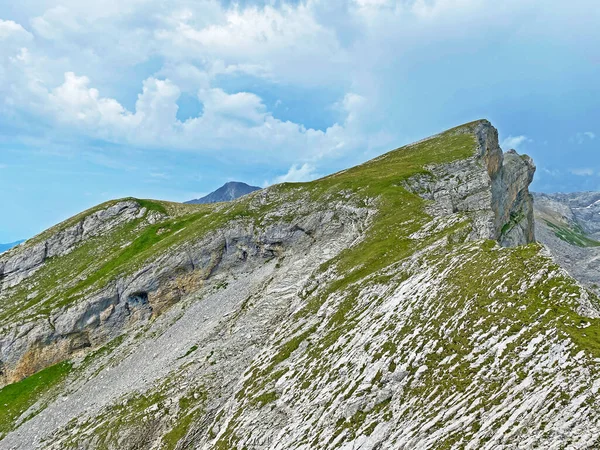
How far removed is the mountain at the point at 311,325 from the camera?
18859mm

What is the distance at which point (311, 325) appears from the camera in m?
34.8

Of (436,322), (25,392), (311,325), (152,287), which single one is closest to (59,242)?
(152,287)

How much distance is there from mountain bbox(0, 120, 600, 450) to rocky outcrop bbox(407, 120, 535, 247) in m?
0.49

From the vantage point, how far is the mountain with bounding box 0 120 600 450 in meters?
18.9

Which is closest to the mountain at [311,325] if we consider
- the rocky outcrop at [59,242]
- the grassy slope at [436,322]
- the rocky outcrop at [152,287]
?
the grassy slope at [436,322]

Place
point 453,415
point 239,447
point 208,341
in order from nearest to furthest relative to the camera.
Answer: point 453,415 → point 239,447 → point 208,341

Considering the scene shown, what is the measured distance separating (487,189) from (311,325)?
48163 mm

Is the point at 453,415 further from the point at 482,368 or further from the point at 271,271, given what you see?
the point at 271,271

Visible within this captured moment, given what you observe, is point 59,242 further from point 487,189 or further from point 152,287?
point 487,189

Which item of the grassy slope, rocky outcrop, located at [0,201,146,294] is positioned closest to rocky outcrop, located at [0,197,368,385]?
the grassy slope

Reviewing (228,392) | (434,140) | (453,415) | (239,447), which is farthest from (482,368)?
(434,140)

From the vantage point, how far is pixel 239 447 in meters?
27.1

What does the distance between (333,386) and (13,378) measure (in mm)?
59656

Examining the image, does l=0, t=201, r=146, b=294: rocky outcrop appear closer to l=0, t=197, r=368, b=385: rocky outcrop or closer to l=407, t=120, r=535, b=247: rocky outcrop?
l=0, t=197, r=368, b=385: rocky outcrop
